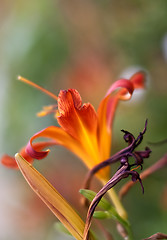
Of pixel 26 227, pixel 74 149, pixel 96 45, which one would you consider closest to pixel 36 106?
pixel 96 45

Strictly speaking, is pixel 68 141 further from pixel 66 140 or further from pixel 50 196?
pixel 50 196

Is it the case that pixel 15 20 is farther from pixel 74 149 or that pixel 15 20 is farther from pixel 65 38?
pixel 74 149

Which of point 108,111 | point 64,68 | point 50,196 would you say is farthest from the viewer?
point 64,68

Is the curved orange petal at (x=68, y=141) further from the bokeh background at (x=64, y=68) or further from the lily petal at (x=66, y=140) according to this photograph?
the bokeh background at (x=64, y=68)

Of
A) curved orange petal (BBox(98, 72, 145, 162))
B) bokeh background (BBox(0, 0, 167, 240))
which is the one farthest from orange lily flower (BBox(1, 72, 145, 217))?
bokeh background (BBox(0, 0, 167, 240))

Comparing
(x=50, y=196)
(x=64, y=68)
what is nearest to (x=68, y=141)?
(x=50, y=196)

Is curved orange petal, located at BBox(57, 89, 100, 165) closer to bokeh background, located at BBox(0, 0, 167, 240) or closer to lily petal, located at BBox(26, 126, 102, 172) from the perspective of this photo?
lily petal, located at BBox(26, 126, 102, 172)
